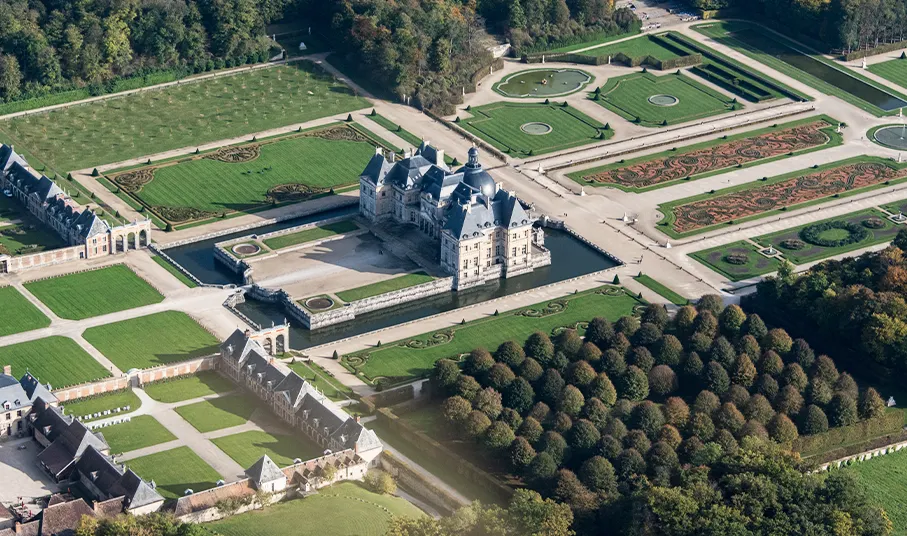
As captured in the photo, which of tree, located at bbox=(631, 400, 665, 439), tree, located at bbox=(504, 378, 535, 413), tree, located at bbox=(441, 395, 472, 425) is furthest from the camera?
tree, located at bbox=(504, 378, 535, 413)

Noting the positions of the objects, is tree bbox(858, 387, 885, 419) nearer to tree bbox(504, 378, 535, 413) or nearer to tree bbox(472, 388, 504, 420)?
tree bbox(504, 378, 535, 413)

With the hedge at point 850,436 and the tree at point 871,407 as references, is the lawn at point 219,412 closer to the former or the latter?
the hedge at point 850,436

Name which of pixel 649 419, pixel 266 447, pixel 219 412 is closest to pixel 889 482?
pixel 649 419

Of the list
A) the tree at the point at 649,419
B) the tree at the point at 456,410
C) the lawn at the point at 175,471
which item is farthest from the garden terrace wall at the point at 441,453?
the lawn at the point at 175,471

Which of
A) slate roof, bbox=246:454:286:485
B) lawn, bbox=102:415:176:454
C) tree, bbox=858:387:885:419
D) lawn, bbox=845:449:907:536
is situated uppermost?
slate roof, bbox=246:454:286:485

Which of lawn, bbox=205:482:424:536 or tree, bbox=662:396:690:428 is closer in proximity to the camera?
lawn, bbox=205:482:424:536

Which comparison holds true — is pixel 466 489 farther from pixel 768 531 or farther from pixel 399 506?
pixel 768 531

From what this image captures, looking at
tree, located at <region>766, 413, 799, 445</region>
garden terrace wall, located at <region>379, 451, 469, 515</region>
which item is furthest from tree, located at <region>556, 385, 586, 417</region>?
tree, located at <region>766, 413, 799, 445</region>
